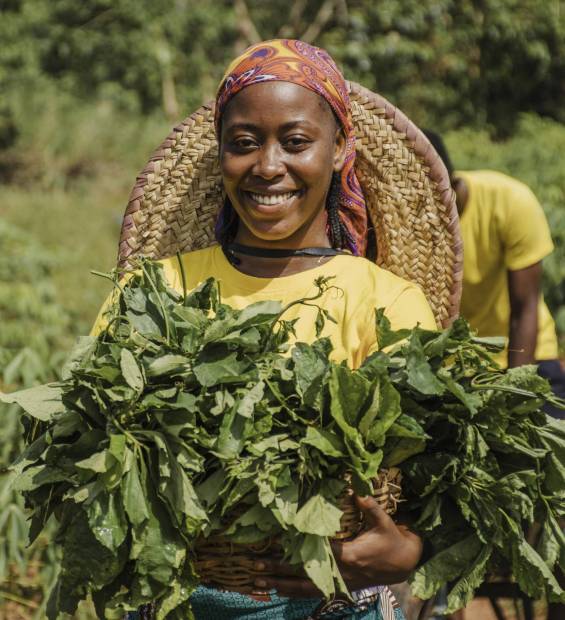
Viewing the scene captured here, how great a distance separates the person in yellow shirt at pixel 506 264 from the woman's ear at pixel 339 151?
1007 millimetres

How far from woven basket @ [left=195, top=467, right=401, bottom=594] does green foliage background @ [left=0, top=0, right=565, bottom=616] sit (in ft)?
32.8

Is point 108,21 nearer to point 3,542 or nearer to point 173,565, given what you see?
point 3,542

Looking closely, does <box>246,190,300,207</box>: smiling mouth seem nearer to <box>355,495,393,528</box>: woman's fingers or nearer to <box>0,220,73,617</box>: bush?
<box>355,495,393,528</box>: woman's fingers

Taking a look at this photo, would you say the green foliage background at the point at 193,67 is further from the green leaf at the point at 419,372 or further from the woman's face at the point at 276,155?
the green leaf at the point at 419,372

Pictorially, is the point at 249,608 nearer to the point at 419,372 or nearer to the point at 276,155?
the point at 419,372

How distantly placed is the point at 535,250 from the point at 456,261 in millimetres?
855

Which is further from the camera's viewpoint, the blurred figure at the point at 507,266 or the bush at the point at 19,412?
the bush at the point at 19,412

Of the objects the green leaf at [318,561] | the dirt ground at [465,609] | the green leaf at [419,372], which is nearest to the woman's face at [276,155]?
the green leaf at [419,372]

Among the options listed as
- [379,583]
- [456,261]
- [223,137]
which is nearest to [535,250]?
[456,261]

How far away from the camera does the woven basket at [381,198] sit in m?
2.53

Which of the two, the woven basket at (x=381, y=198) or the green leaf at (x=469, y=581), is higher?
the woven basket at (x=381, y=198)

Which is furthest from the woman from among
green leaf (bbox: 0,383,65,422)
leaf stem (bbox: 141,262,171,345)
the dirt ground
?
the dirt ground

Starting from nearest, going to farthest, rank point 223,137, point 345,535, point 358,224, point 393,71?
point 345,535
point 223,137
point 358,224
point 393,71

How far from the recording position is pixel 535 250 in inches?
Answer: 130
